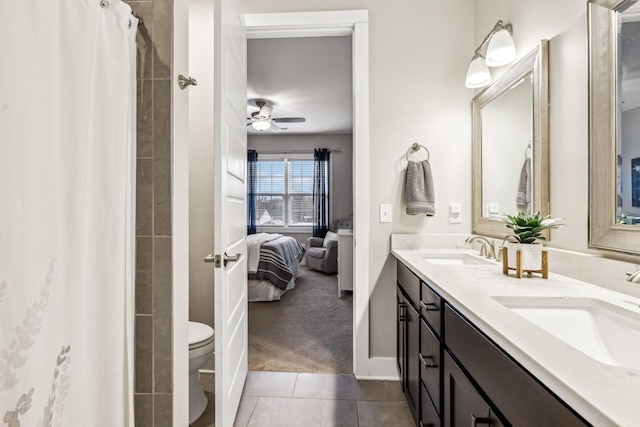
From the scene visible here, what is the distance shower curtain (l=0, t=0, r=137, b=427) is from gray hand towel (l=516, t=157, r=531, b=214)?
1.70 m

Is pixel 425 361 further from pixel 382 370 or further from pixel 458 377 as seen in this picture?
pixel 382 370

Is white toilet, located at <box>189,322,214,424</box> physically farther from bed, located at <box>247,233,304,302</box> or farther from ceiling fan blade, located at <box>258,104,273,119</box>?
ceiling fan blade, located at <box>258,104,273,119</box>

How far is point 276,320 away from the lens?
3.16 m

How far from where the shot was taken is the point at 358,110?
210 centimetres

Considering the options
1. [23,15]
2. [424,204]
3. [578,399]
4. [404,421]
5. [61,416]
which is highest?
[23,15]

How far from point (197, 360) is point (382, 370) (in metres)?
1.18

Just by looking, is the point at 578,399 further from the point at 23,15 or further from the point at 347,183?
the point at 347,183

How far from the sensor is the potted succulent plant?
127cm

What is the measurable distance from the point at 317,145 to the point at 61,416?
6.25 meters

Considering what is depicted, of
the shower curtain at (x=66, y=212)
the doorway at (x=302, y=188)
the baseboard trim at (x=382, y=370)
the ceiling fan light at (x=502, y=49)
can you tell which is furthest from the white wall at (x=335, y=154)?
the shower curtain at (x=66, y=212)

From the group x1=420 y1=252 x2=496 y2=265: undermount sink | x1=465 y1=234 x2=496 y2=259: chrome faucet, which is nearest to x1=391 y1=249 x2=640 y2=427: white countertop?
x1=465 y1=234 x2=496 y2=259: chrome faucet

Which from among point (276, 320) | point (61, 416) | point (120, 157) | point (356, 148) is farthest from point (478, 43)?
point (276, 320)

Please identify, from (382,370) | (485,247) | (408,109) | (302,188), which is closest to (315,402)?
(382,370)

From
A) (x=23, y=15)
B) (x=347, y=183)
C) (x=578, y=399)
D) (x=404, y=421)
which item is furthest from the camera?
(x=347, y=183)
